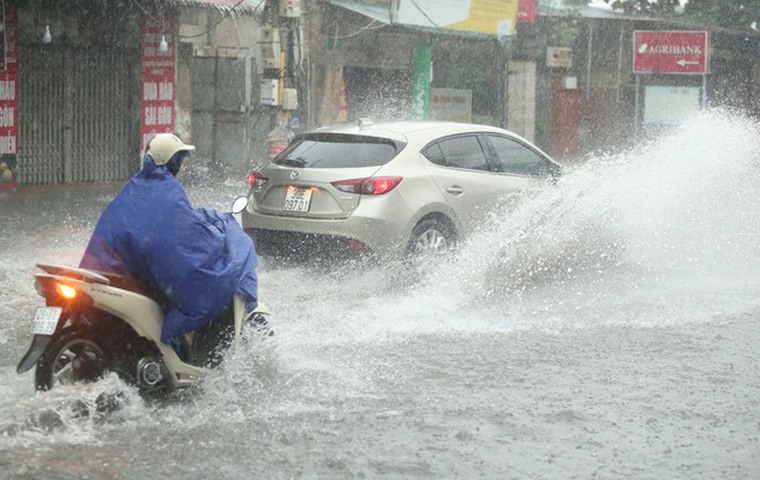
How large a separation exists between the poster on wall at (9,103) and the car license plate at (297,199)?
9.83 m

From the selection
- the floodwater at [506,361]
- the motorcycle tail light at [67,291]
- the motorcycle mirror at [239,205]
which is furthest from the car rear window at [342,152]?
the motorcycle tail light at [67,291]

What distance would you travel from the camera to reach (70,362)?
5.93 m

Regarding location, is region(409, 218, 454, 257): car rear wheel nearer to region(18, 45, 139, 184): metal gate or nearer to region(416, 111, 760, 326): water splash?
region(416, 111, 760, 326): water splash

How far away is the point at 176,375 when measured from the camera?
19.8 ft

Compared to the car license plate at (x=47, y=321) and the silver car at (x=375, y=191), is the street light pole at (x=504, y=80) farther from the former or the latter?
the car license plate at (x=47, y=321)

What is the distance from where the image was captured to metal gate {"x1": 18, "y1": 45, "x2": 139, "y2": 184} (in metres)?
19.4

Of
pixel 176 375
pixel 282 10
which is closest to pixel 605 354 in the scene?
pixel 176 375

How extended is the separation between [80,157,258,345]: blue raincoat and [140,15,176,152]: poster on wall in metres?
15.4

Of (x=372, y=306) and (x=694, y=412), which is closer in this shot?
(x=694, y=412)

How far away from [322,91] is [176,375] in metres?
19.4

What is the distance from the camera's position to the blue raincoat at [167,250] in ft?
19.4

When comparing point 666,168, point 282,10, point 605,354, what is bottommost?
point 605,354

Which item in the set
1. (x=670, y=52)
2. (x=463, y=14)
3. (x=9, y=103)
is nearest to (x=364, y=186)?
(x=9, y=103)

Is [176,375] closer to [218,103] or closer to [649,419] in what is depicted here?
[649,419]
